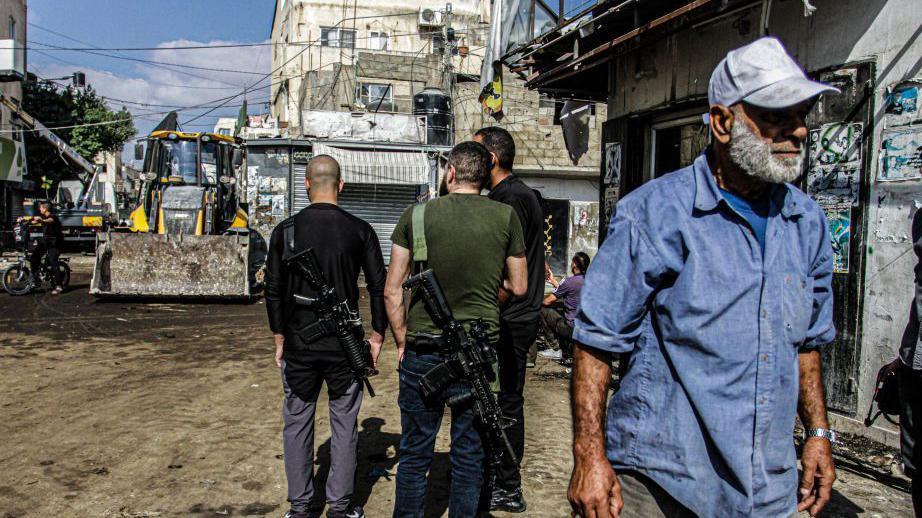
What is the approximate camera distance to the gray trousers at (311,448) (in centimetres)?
363

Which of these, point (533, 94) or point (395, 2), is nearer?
point (533, 94)

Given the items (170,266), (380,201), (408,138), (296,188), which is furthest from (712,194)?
(296,188)

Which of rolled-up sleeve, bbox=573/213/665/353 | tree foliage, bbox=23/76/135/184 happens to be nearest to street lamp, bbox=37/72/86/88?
tree foliage, bbox=23/76/135/184

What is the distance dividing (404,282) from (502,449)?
3.21ft

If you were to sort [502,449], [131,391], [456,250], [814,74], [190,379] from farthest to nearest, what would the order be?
[190,379], [131,391], [814,74], [502,449], [456,250]

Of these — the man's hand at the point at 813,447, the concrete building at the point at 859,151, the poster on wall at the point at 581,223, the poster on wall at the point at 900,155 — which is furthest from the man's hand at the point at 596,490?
the poster on wall at the point at 581,223

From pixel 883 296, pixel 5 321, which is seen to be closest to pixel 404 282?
pixel 883 296

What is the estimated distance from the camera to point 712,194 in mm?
1835

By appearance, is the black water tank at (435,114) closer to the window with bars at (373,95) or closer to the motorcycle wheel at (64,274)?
the window with bars at (373,95)

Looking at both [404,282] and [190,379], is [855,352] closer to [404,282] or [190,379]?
[404,282]

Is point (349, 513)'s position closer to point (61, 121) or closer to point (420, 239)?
point (420, 239)

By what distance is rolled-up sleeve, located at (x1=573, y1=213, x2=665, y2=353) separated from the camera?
5.95ft

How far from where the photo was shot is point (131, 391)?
6.50 meters

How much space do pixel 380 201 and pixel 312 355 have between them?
1778 centimetres
